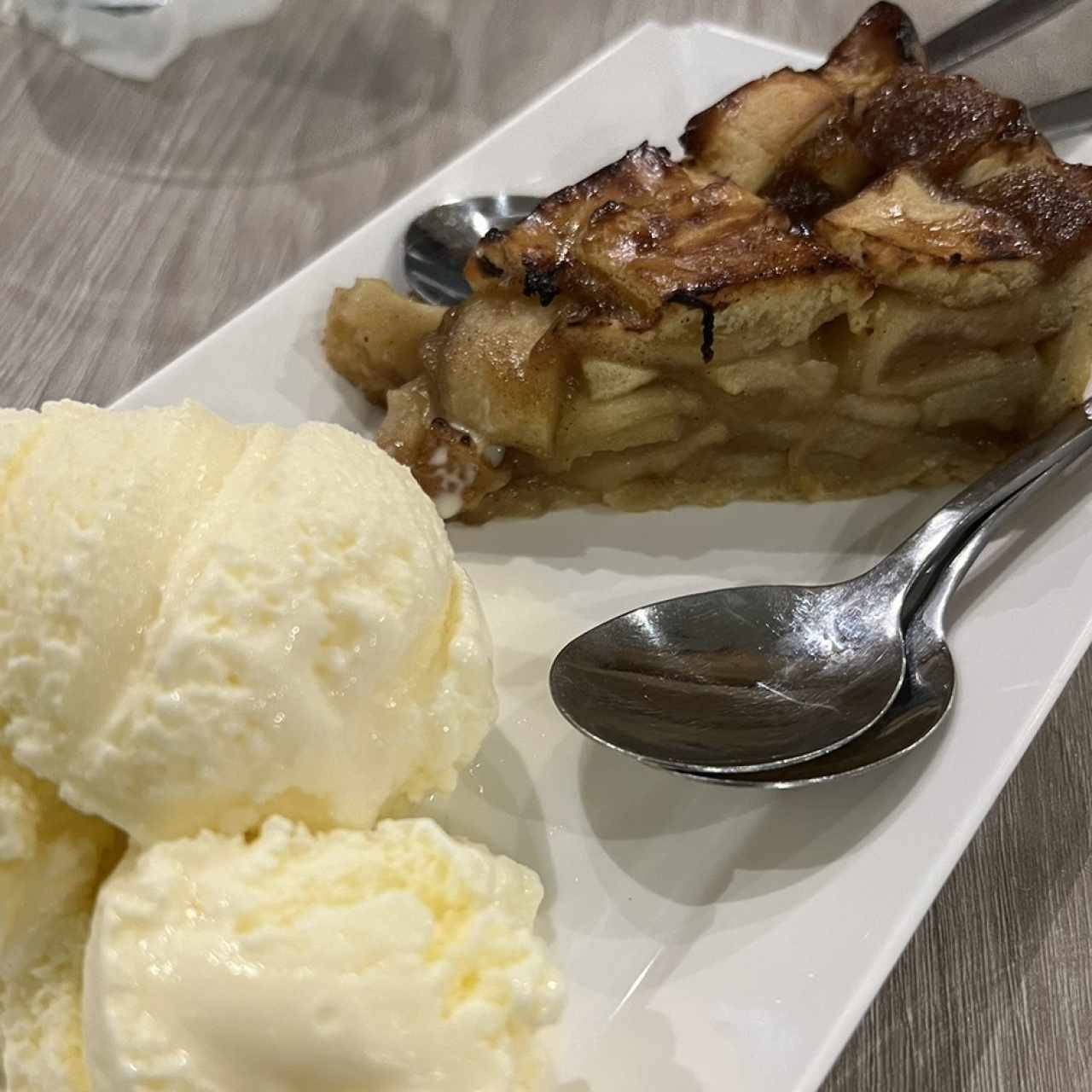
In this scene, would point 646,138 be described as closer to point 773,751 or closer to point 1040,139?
point 1040,139

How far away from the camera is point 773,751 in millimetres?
917

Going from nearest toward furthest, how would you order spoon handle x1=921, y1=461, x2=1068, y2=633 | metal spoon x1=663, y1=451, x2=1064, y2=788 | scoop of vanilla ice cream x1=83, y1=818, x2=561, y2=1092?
1. scoop of vanilla ice cream x1=83, y1=818, x2=561, y2=1092
2. metal spoon x1=663, y1=451, x2=1064, y2=788
3. spoon handle x1=921, y1=461, x2=1068, y2=633

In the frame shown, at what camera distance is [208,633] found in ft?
2.52

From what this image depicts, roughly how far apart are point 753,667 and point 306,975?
0.49 metres

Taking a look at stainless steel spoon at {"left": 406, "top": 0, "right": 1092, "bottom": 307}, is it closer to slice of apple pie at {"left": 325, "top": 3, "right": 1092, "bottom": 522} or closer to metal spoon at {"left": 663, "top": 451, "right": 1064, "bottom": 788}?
slice of apple pie at {"left": 325, "top": 3, "right": 1092, "bottom": 522}

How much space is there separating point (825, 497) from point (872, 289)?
249 millimetres

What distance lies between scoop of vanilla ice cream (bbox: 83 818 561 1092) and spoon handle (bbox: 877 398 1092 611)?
21.1 inches

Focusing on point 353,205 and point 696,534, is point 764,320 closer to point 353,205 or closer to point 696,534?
point 696,534

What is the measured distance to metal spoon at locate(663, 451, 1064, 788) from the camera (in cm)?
90

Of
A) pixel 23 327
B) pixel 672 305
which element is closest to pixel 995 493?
pixel 672 305

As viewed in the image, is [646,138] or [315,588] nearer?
[315,588]

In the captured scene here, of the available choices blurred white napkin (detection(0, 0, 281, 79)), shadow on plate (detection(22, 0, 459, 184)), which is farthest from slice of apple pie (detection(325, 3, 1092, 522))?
blurred white napkin (detection(0, 0, 281, 79))

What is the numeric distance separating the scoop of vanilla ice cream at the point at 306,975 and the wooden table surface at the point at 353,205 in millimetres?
398

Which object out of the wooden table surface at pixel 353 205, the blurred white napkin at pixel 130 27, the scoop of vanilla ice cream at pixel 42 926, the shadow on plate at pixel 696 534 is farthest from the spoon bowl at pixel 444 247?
the blurred white napkin at pixel 130 27
